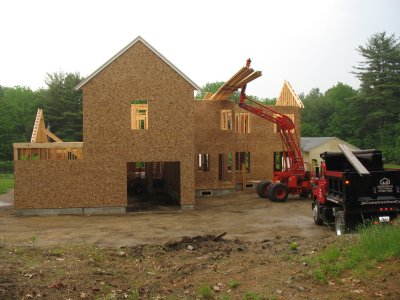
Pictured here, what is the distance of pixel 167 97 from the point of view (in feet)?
72.5

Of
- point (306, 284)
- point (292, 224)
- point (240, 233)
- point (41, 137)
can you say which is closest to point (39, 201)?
point (41, 137)

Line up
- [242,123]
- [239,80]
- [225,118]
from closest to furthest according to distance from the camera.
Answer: [239,80]
[225,118]
[242,123]

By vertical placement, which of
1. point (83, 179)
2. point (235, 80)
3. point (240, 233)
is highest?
point (235, 80)

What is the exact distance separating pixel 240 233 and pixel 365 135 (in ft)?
153

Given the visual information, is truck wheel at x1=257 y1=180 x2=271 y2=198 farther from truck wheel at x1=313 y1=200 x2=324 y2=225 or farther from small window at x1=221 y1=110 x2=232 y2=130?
truck wheel at x1=313 y1=200 x2=324 y2=225

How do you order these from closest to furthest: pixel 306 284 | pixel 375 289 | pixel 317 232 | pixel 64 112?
1. pixel 375 289
2. pixel 306 284
3. pixel 317 232
4. pixel 64 112

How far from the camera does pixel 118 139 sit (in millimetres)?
21656

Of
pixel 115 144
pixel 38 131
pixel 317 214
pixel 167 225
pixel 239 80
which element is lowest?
pixel 167 225

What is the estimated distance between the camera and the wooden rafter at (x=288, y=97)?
1337 inches

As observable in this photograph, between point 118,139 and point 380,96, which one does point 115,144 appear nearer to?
point 118,139

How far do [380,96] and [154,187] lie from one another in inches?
1263

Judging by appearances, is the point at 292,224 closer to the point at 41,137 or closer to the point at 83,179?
the point at 83,179

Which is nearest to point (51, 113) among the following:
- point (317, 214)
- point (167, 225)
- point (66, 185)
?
point (66, 185)

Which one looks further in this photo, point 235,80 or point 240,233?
point 235,80
